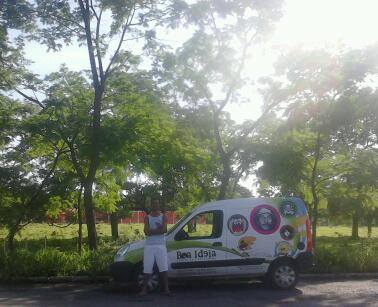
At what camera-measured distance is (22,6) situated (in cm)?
1616

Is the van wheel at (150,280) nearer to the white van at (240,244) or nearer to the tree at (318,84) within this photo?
the white van at (240,244)

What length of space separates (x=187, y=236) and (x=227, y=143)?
770cm

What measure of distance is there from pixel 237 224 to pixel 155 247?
2039mm

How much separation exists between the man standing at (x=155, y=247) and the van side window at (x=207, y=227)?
0.97 metres

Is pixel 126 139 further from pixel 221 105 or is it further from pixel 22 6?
pixel 22 6

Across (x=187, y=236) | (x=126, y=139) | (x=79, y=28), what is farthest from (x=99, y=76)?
(x=187, y=236)

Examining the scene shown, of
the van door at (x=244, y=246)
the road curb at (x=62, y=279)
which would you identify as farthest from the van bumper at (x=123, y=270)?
the van door at (x=244, y=246)

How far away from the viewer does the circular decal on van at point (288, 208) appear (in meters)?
11.5

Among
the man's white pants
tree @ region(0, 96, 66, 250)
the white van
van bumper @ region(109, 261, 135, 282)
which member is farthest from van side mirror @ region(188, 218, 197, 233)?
tree @ region(0, 96, 66, 250)

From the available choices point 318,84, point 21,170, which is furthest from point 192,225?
point 21,170

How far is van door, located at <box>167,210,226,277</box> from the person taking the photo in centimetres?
1109

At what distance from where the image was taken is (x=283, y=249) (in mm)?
11352

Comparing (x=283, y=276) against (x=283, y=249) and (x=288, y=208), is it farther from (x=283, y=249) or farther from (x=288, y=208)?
(x=288, y=208)

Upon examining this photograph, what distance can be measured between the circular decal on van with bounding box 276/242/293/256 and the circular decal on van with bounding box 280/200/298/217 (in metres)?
0.64
